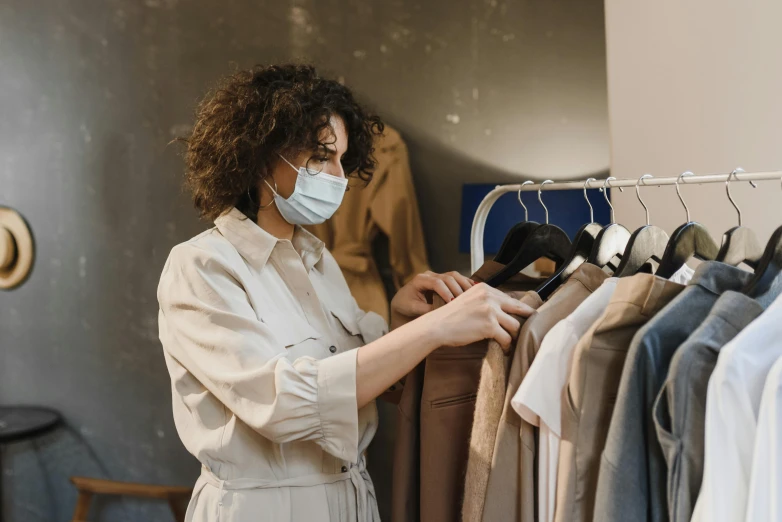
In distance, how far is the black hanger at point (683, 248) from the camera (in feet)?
3.31

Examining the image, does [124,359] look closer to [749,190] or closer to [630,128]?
[630,128]

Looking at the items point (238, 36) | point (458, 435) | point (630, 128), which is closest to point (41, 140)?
point (238, 36)

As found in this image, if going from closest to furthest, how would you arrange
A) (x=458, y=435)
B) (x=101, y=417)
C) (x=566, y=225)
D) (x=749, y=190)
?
(x=458, y=435) → (x=749, y=190) → (x=566, y=225) → (x=101, y=417)

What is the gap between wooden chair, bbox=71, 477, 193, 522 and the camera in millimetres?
2613

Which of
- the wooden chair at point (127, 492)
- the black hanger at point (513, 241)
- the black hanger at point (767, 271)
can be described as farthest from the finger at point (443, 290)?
the wooden chair at point (127, 492)

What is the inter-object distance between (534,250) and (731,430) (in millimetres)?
510

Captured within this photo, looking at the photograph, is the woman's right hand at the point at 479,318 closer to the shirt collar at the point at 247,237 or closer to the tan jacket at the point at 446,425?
the tan jacket at the point at 446,425

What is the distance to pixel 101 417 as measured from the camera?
116 inches

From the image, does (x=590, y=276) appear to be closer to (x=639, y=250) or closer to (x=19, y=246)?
(x=639, y=250)

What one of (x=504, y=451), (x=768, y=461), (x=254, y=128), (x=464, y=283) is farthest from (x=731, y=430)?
(x=254, y=128)

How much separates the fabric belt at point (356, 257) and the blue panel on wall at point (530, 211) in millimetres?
322

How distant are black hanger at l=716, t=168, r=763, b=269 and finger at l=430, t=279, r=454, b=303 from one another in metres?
0.41

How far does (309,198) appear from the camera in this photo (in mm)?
1352

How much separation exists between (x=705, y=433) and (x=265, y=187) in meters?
0.91
